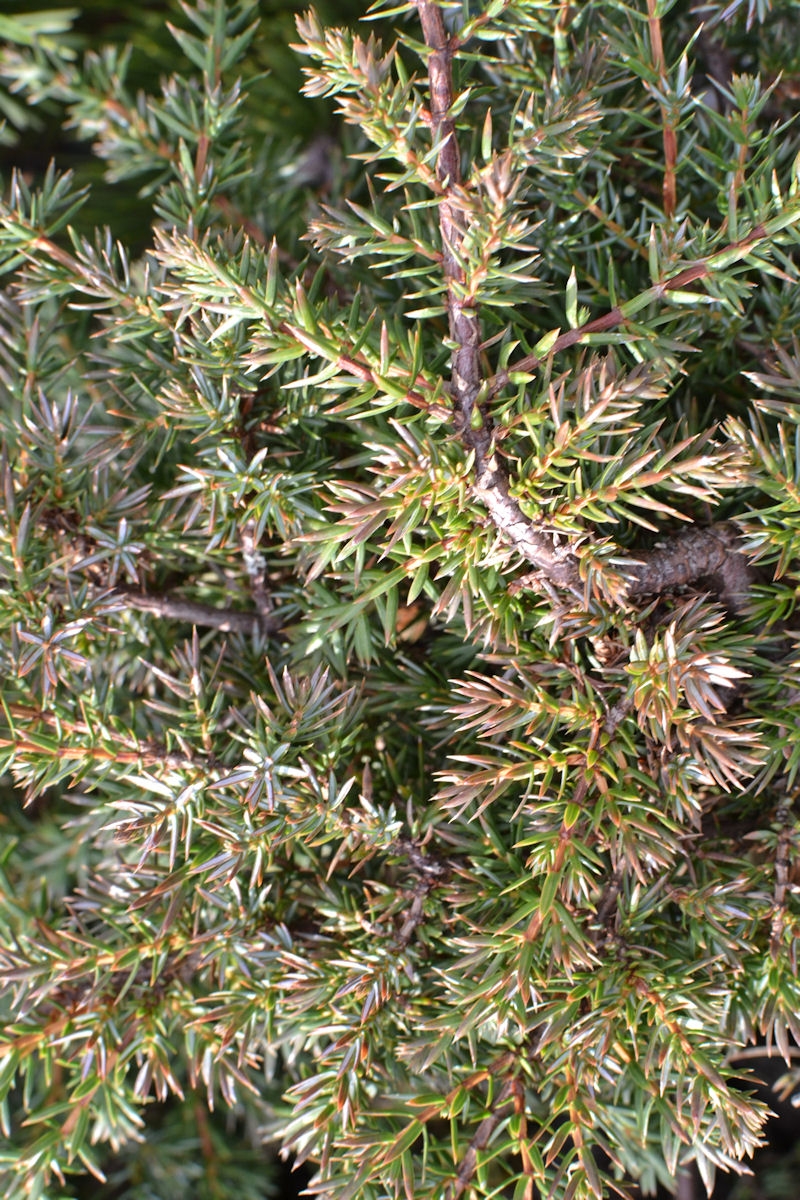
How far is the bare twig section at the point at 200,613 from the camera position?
477 mm

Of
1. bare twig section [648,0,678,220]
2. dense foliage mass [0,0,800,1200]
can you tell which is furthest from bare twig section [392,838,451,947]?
bare twig section [648,0,678,220]

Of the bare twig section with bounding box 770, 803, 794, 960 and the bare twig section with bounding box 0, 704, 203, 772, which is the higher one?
the bare twig section with bounding box 0, 704, 203, 772

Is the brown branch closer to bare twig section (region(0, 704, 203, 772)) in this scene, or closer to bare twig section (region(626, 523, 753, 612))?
bare twig section (region(626, 523, 753, 612))

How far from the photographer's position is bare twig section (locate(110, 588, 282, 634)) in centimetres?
48

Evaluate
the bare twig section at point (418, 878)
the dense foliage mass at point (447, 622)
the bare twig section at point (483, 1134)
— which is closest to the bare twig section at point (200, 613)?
A: the dense foliage mass at point (447, 622)

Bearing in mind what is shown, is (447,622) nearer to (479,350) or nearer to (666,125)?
(479,350)

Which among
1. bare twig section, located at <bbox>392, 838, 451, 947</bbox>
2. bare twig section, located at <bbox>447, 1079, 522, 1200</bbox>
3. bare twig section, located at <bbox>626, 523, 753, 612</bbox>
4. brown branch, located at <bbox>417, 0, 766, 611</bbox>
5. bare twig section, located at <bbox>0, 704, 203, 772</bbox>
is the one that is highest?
brown branch, located at <bbox>417, 0, 766, 611</bbox>

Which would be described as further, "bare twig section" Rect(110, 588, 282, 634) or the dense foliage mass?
"bare twig section" Rect(110, 588, 282, 634)

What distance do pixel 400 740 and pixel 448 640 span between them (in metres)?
0.07

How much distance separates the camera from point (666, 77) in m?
0.42

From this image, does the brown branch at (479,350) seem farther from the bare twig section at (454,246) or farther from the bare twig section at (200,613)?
the bare twig section at (200,613)

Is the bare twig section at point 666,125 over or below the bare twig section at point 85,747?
over

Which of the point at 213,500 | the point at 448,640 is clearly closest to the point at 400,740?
the point at 448,640

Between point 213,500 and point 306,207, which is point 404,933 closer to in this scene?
point 213,500
